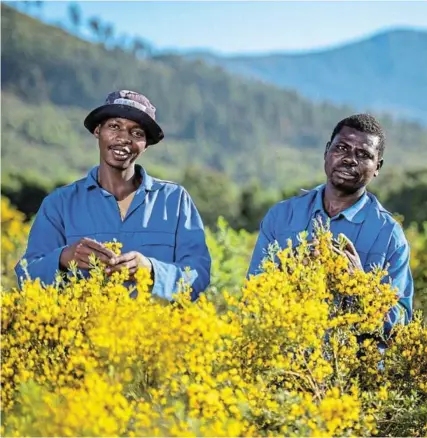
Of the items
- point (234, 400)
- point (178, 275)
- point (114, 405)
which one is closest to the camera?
point (114, 405)

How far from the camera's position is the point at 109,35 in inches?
4941

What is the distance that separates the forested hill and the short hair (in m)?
83.6

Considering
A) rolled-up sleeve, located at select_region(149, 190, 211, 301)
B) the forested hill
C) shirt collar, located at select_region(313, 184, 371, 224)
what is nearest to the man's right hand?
rolled-up sleeve, located at select_region(149, 190, 211, 301)

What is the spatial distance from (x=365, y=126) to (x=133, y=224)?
127cm

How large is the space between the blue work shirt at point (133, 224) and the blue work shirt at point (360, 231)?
33 cm

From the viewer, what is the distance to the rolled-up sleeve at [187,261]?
4012 mm

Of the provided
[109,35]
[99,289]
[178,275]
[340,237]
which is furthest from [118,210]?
[109,35]

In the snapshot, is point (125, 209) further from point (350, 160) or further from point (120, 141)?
point (350, 160)

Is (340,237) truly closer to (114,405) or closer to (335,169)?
(335,169)

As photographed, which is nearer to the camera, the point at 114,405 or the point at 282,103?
the point at 114,405

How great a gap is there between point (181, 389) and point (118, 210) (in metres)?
1.51

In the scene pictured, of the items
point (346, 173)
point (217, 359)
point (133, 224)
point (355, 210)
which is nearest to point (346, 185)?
point (346, 173)

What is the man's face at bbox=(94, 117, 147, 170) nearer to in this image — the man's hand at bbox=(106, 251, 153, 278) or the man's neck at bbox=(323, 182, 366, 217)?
the man's hand at bbox=(106, 251, 153, 278)

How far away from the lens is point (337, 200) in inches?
171
